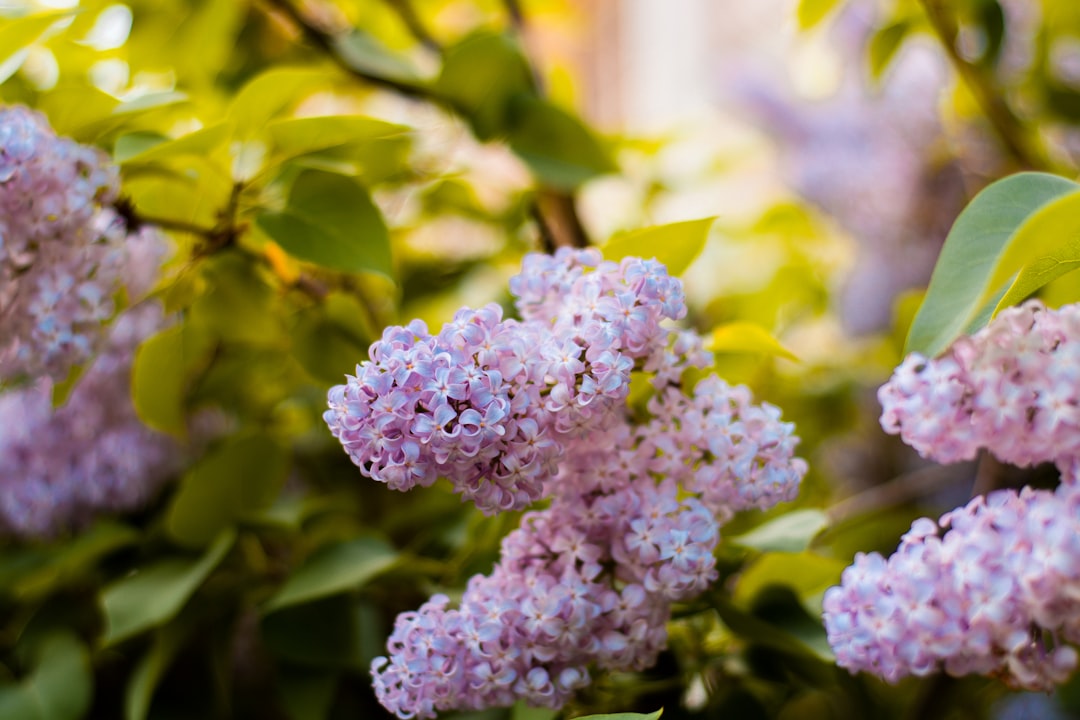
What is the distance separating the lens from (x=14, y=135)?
34cm

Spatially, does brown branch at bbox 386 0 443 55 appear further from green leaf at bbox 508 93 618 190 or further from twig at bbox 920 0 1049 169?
twig at bbox 920 0 1049 169

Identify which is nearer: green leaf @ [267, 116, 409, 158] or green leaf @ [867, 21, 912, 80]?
green leaf @ [267, 116, 409, 158]

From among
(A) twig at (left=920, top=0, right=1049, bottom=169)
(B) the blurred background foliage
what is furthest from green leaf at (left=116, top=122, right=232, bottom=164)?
(A) twig at (left=920, top=0, right=1049, bottom=169)

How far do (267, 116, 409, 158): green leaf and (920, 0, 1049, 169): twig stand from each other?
0.34 m

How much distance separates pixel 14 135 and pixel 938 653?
0.34 meters

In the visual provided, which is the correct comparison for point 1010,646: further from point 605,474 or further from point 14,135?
point 14,135

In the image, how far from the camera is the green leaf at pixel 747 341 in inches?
13.8

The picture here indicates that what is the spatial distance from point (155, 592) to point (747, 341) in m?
0.30

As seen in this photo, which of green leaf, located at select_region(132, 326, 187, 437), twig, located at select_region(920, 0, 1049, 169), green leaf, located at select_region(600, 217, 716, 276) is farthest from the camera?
twig, located at select_region(920, 0, 1049, 169)

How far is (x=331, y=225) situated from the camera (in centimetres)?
39

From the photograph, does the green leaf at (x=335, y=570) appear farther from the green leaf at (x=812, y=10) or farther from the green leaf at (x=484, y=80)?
the green leaf at (x=812, y=10)

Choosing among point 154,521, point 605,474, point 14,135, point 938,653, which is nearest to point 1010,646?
point 938,653

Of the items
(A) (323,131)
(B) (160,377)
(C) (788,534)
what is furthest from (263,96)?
(C) (788,534)

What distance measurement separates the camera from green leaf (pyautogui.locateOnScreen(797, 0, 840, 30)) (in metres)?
0.50
